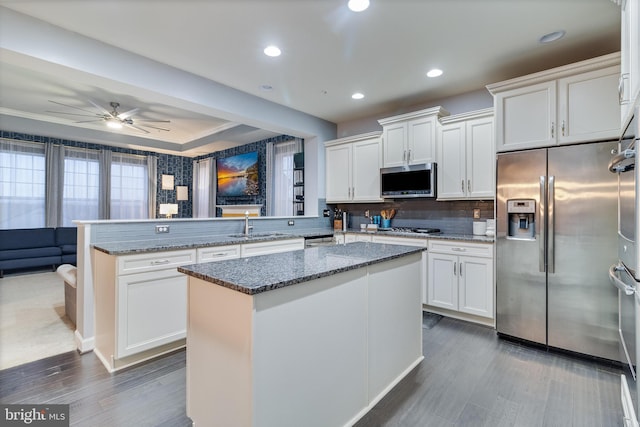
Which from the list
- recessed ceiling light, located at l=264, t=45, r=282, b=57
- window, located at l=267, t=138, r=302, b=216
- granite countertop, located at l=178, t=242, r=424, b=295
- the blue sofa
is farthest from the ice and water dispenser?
the blue sofa

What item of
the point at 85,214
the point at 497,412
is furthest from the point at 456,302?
the point at 85,214

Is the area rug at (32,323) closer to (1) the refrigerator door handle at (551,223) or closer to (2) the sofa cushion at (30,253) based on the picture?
(2) the sofa cushion at (30,253)

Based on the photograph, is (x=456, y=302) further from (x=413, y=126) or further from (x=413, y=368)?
(x=413, y=126)

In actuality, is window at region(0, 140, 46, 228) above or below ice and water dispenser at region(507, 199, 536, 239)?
above

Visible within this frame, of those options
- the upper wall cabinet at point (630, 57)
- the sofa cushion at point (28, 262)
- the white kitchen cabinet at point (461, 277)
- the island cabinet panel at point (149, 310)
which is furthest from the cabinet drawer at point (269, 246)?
the sofa cushion at point (28, 262)

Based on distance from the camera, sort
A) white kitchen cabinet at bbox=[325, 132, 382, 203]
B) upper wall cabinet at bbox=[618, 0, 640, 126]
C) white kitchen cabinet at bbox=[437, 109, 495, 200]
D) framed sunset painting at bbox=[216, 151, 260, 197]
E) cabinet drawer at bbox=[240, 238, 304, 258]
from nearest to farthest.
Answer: upper wall cabinet at bbox=[618, 0, 640, 126], cabinet drawer at bbox=[240, 238, 304, 258], white kitchen cabinet at bbox=[437, 109, 495, 200], white kitchen cabinet at bbox=[325, 132, 382, 203], framed sunset painting at bbox=[216, 151, 260, 197]

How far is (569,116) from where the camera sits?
101 inches

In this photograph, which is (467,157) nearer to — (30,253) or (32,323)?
(32,323)

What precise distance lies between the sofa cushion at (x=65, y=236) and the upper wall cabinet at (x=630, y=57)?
308 inches

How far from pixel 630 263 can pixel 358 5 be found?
227 centimetres

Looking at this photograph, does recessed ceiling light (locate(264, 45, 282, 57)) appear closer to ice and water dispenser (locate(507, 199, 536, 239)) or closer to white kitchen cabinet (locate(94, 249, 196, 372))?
white kitchen cabinet (locate(94, 249, 196, 372))

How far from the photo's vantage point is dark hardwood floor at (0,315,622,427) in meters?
1.80

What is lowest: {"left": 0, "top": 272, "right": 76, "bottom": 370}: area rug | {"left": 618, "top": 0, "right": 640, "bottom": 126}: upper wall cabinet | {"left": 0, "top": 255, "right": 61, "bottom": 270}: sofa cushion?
{"left": 0, "top": 272, "right": 76, "bottom": 370}: area rug

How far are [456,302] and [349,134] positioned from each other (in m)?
3.08
